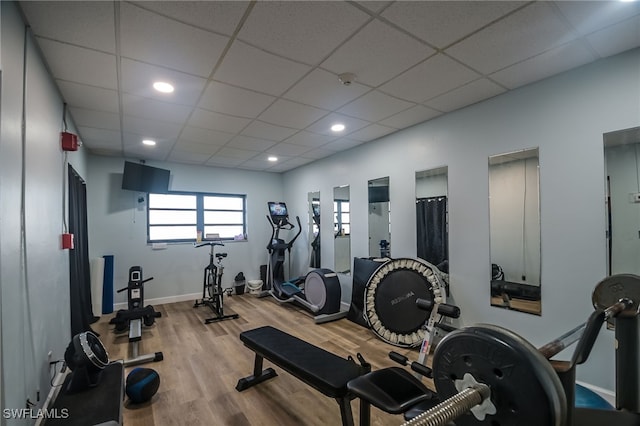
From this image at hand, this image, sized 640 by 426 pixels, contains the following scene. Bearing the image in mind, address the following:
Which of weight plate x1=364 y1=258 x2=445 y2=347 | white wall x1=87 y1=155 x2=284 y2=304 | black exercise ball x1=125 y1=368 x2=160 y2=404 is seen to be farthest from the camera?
white wall x1=87 y1=155 x2=284 y2=304

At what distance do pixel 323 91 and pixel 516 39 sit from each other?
1.48 metres

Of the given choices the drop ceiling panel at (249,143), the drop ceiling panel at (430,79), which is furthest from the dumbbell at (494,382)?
the drop ceiling panel at (249,143)

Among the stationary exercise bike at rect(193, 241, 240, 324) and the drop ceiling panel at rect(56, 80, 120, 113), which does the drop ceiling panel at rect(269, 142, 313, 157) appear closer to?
the stationary exercise bike at rect(193, 241, 240, 324)

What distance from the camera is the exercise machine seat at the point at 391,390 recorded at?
1461 mm

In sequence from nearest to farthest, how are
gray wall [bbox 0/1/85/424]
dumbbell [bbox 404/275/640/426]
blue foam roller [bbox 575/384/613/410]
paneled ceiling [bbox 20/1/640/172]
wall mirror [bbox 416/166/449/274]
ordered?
dumbbell [bbox 404/275/640/426], gray wall [bbox 0/1/85/424], paneled ceiling [bbox 20/1/640/172], blue foam roller [bbox 575/384/613/410], wall mirror [bbox 416/166/449/274]

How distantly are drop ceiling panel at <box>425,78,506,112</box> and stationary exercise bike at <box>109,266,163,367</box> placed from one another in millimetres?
3997

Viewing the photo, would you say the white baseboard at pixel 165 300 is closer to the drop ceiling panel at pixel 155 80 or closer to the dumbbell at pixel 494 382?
the drop ceiling panel at pixel 155 80

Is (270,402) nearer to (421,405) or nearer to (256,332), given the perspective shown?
(256,332)

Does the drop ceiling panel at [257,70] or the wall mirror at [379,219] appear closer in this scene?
the drop ceiling panel at [257,70]

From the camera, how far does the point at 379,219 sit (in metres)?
4.14

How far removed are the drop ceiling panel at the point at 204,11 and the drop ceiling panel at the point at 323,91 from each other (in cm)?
78

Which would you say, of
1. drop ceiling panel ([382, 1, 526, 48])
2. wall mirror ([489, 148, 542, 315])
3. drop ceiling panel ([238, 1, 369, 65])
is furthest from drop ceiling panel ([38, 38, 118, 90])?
wall mirror ([489, 148, 542, 315])

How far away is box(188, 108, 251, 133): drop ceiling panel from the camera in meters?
3.12

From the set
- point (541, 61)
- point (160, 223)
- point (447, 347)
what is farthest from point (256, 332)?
point (160, 223)
